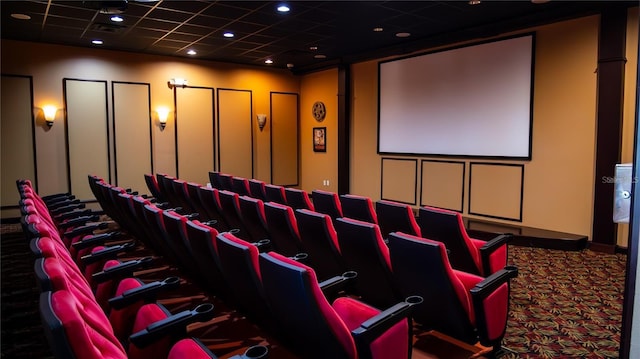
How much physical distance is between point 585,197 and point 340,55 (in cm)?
556

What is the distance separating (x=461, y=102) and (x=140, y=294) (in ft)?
21.1

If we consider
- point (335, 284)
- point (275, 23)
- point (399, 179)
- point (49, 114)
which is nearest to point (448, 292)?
point (335, 284)

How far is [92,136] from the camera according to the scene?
8.38 meters

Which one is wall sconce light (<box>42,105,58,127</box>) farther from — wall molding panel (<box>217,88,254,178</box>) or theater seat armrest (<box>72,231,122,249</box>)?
theater seat armrest (<box>72,231,122,249</box>)

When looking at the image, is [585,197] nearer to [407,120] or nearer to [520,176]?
[520,176]

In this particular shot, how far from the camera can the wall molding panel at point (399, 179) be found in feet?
26.9

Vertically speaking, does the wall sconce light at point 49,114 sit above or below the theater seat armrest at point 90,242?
above

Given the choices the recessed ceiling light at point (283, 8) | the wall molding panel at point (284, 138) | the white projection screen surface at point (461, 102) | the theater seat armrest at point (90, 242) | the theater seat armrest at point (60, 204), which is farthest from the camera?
the wall molding panel at point (284, 138)

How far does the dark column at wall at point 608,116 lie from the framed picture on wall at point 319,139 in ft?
19.6

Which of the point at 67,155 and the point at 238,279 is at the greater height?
the point at 67,155

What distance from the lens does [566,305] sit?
144 inches

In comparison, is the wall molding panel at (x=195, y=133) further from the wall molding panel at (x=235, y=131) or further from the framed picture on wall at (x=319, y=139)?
the framed picture on wall at (x=319, y=139)

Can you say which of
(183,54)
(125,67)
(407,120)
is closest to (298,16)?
(407,120)

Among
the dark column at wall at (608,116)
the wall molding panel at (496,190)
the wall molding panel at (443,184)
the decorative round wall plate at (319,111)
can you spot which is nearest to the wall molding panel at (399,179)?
the wall molding panel at (443,184)
